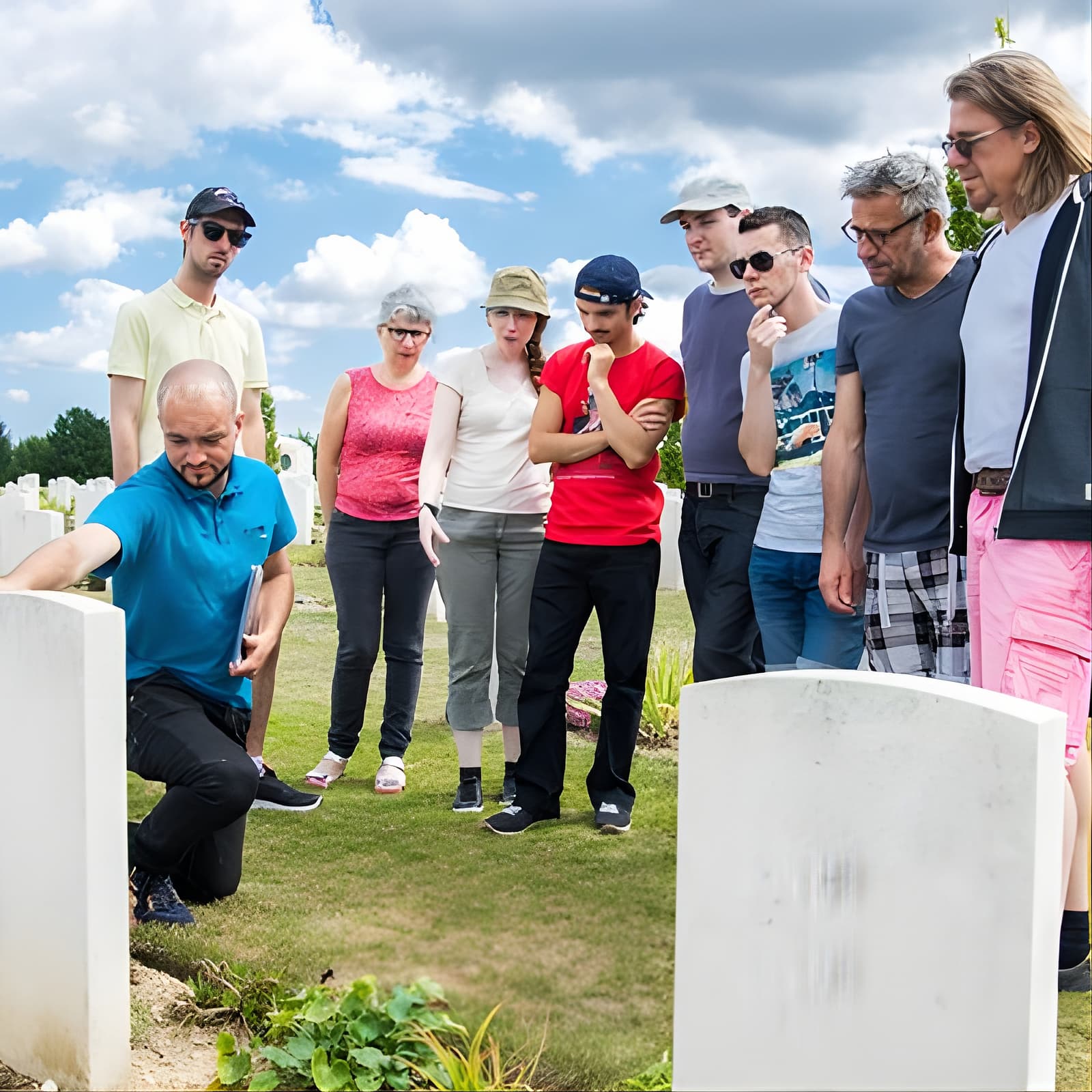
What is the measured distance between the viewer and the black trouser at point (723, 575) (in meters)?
3.87

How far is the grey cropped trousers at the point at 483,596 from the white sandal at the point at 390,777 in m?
0.50

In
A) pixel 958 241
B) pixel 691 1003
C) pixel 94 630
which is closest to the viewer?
pixel 691 1003

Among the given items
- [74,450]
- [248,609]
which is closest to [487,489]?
[248,609]

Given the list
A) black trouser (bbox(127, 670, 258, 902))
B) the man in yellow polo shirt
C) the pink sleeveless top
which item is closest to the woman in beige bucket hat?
the pink sleeveless top

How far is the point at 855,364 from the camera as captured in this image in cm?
323

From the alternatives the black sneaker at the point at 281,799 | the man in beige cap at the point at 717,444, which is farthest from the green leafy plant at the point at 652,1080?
the black sneaker at the point at 281,799

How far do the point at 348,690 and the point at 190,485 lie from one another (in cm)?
183

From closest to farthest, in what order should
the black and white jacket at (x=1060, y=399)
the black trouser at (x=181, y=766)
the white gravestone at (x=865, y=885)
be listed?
1. the white gravestone at (x=865, y=885)
2. the black and white jacket at (x=1060, y=399)
3. the black trouser at (x=181, y=766)

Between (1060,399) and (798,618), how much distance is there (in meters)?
1.23

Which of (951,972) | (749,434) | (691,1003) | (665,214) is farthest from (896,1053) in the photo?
(665,214)

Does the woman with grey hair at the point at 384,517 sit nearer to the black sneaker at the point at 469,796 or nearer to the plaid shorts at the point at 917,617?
the black sneaker at the point at 469,796

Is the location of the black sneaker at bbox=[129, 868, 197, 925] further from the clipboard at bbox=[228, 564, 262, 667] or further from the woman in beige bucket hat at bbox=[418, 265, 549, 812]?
the woman in beige bucket hat at bbox=[418, 265, 549, 812]

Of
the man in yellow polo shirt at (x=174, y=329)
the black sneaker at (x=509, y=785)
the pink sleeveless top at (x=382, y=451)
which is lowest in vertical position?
the black sneaker at (x=509, y=785)

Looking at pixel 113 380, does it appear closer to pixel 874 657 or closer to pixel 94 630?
pixel 94 630
